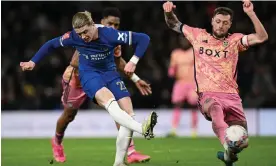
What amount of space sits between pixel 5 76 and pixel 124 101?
991 centimetres

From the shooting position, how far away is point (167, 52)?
1916cm

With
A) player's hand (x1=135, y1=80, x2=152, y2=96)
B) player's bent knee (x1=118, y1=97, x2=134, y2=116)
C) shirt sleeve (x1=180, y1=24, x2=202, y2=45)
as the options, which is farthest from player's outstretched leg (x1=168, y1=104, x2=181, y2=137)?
shirt sleeve (x1=180, y1=24, x2=202, y2=45)

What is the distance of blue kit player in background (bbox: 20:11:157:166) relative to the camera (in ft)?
27.5

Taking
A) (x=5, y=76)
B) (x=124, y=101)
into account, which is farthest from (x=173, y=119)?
(x=124, y=101)

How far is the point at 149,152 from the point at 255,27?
4.18m

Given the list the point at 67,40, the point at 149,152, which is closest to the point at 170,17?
the point at 67,40

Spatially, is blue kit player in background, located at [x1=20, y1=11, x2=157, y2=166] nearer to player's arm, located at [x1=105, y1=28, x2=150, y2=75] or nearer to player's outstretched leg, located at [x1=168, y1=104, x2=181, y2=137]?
player's arm, located at [x1=105, y1=28, x2=150, y2=75]

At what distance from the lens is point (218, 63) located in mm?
8516

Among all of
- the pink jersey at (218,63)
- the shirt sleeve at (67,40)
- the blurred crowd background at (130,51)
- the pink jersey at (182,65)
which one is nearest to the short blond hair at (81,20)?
the shirt sleeve at (67,40)

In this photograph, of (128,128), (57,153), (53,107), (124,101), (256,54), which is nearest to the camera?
(128,128)

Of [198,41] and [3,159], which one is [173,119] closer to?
[3,159]

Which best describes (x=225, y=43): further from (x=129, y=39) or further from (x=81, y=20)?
(x=81, y=20)

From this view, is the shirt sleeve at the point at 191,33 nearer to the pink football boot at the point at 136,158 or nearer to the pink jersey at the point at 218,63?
the pink jersey at the point at 218,63

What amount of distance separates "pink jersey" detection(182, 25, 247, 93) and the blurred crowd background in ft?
29.0
